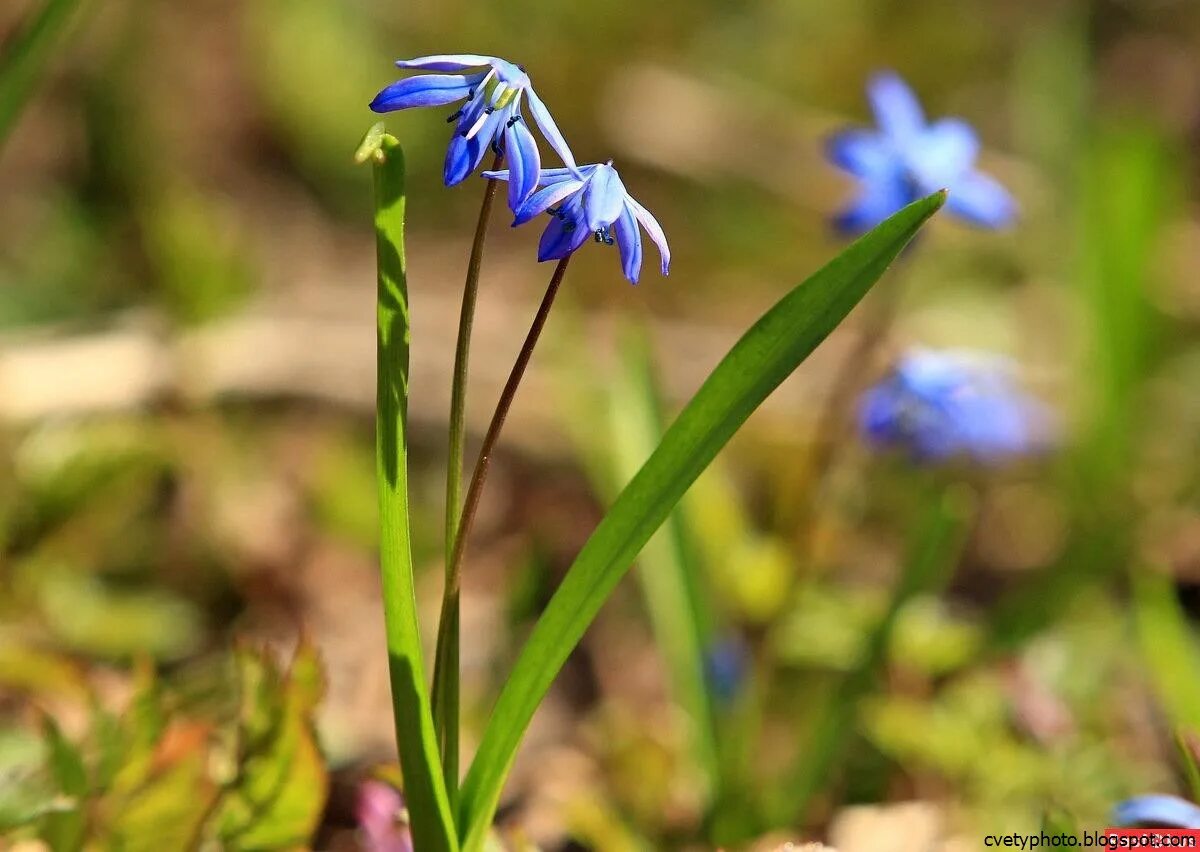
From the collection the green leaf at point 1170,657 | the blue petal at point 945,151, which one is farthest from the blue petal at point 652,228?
the green leaf at point 1170,657

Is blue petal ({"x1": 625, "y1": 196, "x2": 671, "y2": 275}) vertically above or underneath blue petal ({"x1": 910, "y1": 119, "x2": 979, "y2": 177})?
underneath

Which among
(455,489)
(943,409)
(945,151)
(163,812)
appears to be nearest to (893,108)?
(945,151)

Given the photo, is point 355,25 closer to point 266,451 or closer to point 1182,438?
point 266,451

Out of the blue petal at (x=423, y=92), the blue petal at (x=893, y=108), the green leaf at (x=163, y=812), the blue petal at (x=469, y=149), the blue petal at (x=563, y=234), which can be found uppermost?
the blue petal at (x=893, y=108)

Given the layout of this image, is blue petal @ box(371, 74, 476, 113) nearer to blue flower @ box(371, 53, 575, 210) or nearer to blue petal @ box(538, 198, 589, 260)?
blue flower @ box(371, 53, 575, 210)

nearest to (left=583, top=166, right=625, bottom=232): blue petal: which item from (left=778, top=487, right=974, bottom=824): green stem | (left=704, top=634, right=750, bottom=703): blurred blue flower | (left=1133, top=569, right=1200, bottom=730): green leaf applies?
(left=778, top=487, right=974, bottom=824): green stem

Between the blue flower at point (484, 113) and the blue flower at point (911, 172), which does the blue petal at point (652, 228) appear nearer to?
the blue flower at point (484, 113)

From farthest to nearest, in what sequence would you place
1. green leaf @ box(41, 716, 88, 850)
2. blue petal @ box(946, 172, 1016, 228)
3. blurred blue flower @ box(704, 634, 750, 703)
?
blurred blue flower @ box(704, 634, 750, 703) < blue petal @ box(946, 172, 1016, 228) < green leaf @ box(41, 716, 88, 850)

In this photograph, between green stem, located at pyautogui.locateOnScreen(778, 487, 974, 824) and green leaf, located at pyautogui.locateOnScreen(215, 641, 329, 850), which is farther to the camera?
green stem, located at pyautogui.locateOnScreen(778, 487, 974, 824)
